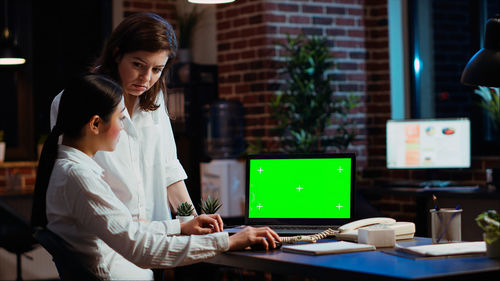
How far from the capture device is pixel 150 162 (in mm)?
2723

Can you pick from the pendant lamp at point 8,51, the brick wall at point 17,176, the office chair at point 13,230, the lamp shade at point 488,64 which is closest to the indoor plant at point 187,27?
the pendant lamp at point 8,51

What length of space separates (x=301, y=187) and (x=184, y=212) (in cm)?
45

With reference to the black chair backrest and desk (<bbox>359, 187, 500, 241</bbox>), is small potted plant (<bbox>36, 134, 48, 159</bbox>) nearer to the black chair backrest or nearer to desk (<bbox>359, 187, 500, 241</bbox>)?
desk (<bbox>359, 187, 500, 241</bbox>)

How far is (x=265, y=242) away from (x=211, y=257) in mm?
174

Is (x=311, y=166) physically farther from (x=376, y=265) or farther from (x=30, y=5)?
(x=30, y=5)

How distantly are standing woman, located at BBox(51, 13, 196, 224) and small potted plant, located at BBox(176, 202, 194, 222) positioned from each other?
0.37 feet

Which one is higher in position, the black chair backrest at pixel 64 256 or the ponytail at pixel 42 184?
the ponytail at pixel 42 184

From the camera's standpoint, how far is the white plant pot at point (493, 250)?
80.7 inches

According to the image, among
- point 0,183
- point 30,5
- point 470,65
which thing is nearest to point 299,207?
point 470,65

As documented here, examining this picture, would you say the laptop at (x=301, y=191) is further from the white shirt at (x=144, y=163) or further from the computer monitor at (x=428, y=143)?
the computer monitor at (x=428, y=143)

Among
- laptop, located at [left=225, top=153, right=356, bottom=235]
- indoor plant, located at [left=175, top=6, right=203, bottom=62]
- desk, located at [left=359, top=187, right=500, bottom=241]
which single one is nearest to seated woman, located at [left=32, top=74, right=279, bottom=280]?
laptop, located at [left=225, top=153, right=356, bottom=235]

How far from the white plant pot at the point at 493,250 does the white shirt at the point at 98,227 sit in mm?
767

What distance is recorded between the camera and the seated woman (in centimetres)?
202

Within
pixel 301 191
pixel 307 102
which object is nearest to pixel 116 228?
pixel 301 191
